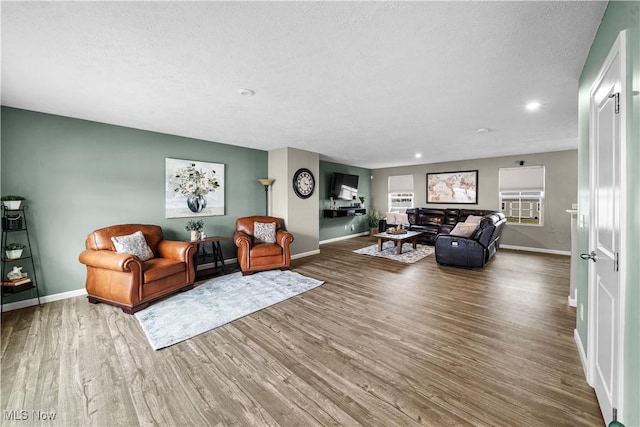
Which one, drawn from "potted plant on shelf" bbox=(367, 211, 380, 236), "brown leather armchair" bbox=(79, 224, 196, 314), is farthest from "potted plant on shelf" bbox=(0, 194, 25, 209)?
"potted plant on shelf" bbox=(367, 211, 380, 236)

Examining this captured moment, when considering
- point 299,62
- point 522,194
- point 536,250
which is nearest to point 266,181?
point 299,62

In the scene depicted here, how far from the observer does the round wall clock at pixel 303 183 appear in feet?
18.2

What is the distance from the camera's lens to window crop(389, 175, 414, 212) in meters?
8.36

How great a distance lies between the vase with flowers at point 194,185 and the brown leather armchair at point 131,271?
963 millimetres

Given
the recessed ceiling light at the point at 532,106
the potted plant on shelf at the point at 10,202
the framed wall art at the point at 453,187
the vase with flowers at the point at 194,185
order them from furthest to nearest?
the framed wall art at the point at 453,187, the vase with flowers at the point at 194,185, the recessed ceiling light at the point at 532,106, the potted plant on shelf at the point at 10,202

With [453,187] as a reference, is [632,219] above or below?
below

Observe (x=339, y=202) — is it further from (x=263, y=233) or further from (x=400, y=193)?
(x=263, y=233)

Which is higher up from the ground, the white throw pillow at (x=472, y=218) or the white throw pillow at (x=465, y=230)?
the white throw pillow at (x=472, y=218)

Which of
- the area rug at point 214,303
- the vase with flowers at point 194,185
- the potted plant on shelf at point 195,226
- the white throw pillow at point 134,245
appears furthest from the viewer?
the vase with flowers at point 194,185

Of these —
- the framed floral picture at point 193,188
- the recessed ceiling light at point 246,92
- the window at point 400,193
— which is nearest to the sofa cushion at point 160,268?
the framed floral picture at point 193,188

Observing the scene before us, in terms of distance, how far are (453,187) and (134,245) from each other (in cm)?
779

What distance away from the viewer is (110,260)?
2893 mm

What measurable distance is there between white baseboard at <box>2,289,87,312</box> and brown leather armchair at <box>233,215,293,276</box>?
7.14 feet

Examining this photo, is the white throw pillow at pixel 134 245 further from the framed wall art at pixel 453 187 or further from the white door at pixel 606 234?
the framed wall art at pixel 453 187
